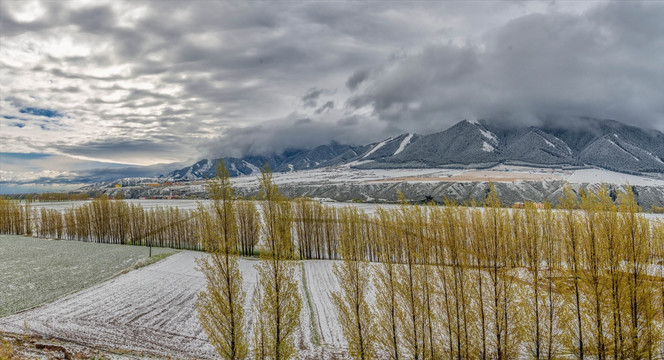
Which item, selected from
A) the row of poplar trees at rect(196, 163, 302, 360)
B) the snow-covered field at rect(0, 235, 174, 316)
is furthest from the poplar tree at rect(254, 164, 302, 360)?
the snow-covered field at rect(0, 235, 174, 316)

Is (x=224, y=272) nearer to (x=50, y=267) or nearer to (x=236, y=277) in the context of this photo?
(x=236, y=277)

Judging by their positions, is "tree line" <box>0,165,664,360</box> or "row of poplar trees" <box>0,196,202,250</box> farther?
"row of poplar trees" <box>0,196,202,250</box>

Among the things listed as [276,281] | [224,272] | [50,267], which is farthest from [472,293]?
[50,267]

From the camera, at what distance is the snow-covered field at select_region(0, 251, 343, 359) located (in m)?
28.3

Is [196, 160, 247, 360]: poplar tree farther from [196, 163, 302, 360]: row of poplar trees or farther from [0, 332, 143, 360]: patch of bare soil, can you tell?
[0, 332, 143, 360]: patch of bare soil

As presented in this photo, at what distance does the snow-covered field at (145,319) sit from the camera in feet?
93.0

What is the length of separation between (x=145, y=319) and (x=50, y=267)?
3065 cm

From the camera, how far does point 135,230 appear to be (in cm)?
8444

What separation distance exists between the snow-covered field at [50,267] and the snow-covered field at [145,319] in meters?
3.22

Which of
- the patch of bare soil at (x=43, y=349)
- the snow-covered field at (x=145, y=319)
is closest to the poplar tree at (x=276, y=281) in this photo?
the snow-covered field at (x=145, y=319)

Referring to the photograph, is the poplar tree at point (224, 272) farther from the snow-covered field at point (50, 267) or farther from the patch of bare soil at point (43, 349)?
the snow-covered field at point (50, 267)

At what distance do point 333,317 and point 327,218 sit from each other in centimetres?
3618

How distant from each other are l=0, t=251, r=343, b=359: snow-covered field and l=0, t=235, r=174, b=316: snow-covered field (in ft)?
10.6

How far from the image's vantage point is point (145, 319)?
33.7 meters
